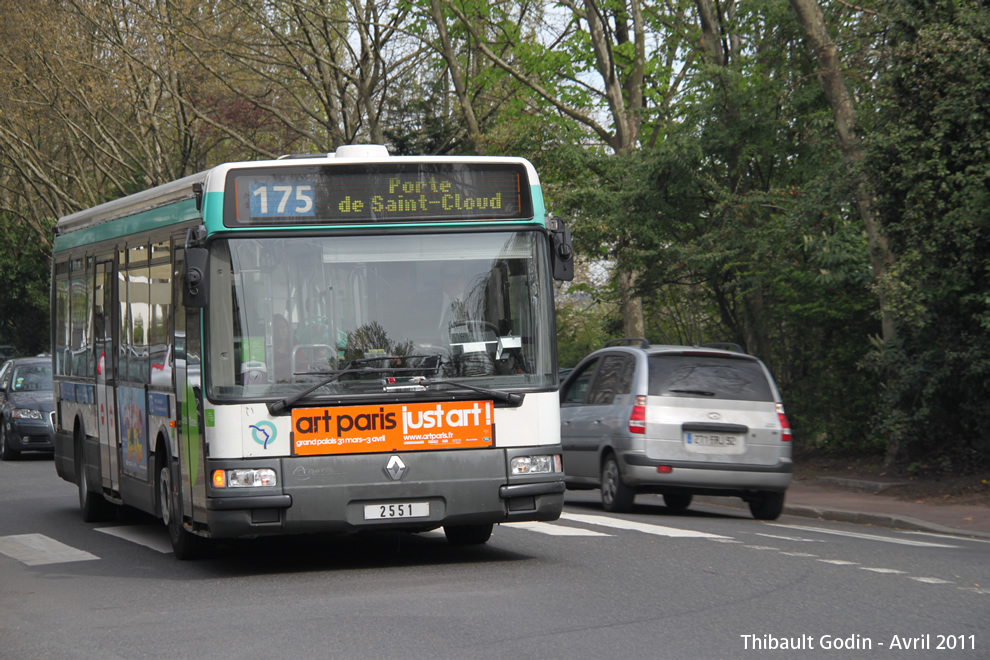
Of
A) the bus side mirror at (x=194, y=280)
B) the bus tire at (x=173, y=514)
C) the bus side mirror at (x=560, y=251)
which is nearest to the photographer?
the bus side mirror at (x=194, y=280)

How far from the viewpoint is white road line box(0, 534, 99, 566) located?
1076 centimetres

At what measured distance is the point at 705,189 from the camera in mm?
22578

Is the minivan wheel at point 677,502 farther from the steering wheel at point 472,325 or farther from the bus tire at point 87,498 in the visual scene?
the steering wheel at point 472,325

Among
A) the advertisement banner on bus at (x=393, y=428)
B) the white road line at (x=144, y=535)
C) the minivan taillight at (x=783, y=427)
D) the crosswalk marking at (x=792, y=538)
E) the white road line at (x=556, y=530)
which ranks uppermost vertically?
the advertisement banner on bus at (x=393, y=428)

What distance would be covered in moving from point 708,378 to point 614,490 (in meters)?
1.55

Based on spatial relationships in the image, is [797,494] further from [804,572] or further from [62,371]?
[62,371]

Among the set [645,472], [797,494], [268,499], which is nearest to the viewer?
[268,499]

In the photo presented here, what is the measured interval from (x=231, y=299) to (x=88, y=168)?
138 ft

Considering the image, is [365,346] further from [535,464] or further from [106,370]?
[106,370]

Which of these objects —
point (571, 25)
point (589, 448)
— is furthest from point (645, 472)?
point (571, 25)

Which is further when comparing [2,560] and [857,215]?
[857,215]

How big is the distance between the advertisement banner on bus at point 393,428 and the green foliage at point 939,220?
811cm

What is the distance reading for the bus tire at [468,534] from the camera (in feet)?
34.8

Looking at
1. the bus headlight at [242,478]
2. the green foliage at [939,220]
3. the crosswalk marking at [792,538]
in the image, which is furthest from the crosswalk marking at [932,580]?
the green foliage at [939,220]
